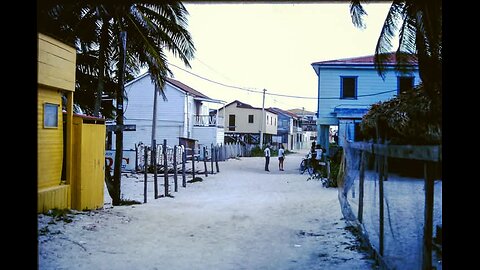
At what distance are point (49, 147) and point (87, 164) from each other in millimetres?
1417

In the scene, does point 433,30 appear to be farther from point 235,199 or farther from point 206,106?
point 206,106

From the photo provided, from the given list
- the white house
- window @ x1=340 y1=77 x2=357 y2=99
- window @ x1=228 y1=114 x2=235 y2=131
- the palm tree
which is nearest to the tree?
the palm tree

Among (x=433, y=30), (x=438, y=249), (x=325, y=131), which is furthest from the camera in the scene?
(x=325, y=131)

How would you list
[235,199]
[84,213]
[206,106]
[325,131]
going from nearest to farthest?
1. [84,213]
2. [235,199]
3. [325,131]
4. [206,106]

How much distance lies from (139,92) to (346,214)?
97.8 feet

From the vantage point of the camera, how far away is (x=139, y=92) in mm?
37250

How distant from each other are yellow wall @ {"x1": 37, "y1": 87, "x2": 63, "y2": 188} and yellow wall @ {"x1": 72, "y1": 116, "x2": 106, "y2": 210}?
0.53 meters

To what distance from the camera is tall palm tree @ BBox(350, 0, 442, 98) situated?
484cm

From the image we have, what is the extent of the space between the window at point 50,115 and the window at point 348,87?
1309cm

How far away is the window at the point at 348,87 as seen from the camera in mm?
19639

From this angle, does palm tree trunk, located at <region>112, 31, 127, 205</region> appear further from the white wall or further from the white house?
the white wall

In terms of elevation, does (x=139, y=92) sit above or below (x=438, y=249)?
above
